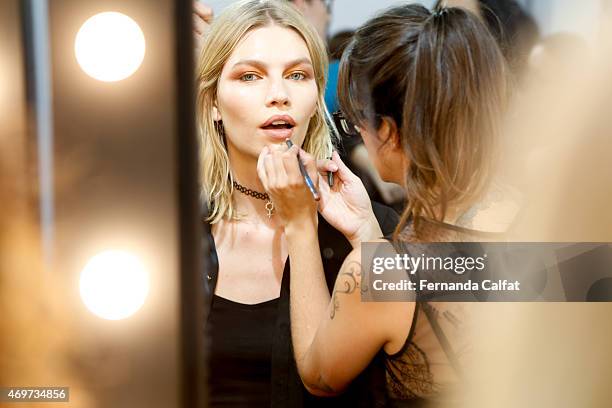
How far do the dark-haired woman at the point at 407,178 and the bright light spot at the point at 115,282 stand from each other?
23cm

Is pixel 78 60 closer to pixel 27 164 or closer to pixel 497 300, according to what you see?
pixel 27 164

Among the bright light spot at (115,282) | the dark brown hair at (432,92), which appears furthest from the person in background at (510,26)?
the bright light spot at (115,282)

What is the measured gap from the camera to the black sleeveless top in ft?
2.66

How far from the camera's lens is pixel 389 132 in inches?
31.1

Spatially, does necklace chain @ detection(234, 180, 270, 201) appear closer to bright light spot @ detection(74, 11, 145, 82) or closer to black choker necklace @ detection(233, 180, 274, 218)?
black choker necklace @ detection(233, 180, 274, 218)

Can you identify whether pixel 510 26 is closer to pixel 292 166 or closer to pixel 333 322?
pixel 292 166

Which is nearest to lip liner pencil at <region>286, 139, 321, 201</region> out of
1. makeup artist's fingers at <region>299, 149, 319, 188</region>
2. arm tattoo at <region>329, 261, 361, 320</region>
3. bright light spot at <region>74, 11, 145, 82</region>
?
makeup artist's fingers at <region>299, 149, 319, 188</region>

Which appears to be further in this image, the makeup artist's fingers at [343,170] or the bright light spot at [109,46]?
the makeup artist's fingers at [343,170]

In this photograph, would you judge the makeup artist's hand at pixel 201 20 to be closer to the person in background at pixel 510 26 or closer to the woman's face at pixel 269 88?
the woman's face at pixel 269 88

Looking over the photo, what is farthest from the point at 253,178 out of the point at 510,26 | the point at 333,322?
the point at 510,26

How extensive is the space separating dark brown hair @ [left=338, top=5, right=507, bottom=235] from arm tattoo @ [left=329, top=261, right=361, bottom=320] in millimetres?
76

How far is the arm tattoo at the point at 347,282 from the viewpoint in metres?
0.79

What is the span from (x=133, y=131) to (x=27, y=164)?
14 centimetres

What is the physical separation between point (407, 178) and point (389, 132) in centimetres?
7
